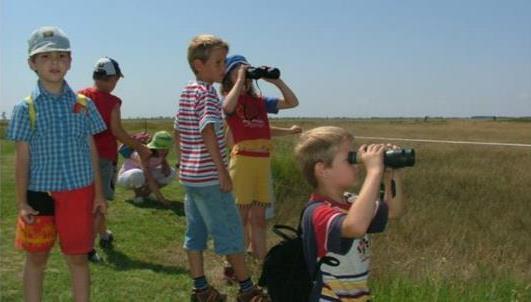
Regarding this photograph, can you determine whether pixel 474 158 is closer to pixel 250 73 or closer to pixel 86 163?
pixel 250 73

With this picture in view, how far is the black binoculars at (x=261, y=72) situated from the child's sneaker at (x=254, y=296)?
1.46 metres

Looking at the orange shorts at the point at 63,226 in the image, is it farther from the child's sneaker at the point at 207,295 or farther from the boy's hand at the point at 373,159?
the boy's hand at the point at 373,159

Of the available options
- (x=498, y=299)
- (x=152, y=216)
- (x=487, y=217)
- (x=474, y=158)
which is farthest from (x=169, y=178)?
(x=474, y=158)

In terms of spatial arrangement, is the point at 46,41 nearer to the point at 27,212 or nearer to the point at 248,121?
the point at 27,212

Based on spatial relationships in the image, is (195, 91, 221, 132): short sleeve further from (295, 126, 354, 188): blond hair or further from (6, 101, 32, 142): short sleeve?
(295, 126, 354, 188): blond hair

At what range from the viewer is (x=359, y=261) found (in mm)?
2445

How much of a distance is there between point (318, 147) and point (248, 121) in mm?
2051

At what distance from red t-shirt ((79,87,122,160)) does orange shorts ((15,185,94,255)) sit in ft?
5.17

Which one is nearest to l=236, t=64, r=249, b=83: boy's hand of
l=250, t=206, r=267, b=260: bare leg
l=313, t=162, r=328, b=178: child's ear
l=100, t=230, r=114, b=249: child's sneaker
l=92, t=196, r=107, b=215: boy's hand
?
l=250, t=206, r=267, b=260: bare leg

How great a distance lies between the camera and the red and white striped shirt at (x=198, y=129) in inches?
145

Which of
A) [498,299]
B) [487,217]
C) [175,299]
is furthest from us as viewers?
[487,217]

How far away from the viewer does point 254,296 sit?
3826 millimetres

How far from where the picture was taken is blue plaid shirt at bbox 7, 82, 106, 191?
125 inches

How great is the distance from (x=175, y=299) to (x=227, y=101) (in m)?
1.36
